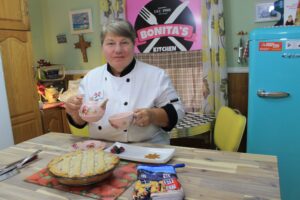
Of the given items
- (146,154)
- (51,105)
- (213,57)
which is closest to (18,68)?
(51,105)

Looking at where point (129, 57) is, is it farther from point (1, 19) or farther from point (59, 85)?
point (59, 85)

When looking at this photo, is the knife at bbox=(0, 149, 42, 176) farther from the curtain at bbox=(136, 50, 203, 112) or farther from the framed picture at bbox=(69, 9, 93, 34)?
the framed picture at bbox=(69, 9, 93, 34)

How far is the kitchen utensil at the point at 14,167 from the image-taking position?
3.43 feet

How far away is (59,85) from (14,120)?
1.10 m

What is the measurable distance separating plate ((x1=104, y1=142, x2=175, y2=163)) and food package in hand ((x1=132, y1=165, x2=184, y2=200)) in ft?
0.53

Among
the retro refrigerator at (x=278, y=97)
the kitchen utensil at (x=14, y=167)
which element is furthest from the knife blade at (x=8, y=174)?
the retro refrigerator at (x=278, y=97)

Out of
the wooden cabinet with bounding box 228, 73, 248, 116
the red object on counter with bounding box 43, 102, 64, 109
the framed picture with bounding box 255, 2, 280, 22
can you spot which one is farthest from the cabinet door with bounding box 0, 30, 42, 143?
the framed picture with bounding box 255, 2, 280, 22

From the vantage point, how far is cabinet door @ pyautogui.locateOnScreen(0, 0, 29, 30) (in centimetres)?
251

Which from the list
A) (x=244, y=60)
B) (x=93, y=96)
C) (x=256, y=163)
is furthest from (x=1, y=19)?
(x=256, y=163)

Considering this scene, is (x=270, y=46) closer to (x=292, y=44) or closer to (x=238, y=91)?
(x=292, y=44)

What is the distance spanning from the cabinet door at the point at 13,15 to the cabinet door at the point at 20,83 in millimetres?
60

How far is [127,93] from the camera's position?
1423 mm

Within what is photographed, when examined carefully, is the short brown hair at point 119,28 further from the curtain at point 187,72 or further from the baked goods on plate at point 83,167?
the curtain at point 187,72

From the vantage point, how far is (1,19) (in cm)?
249
